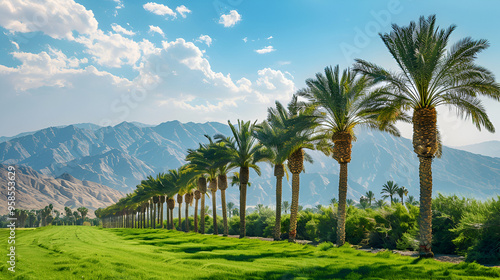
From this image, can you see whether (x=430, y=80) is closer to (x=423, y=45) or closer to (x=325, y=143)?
(x=423, y=45)

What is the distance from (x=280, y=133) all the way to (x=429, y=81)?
476 inches

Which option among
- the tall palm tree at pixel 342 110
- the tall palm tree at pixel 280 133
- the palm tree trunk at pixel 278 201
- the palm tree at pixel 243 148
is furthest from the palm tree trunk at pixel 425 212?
the palm tree at pixel 243 148

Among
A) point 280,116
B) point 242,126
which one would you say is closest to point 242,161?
point 242,126

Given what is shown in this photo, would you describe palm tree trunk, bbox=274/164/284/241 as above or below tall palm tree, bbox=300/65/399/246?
below

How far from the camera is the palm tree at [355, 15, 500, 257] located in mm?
16125

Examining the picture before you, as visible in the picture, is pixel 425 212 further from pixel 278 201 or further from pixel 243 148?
pixel 243 148

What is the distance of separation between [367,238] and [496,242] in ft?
32.8

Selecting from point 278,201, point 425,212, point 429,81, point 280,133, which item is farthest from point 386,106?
point 278,201

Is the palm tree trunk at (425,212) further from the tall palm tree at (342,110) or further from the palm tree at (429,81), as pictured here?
the tall palm tree at (342,110)

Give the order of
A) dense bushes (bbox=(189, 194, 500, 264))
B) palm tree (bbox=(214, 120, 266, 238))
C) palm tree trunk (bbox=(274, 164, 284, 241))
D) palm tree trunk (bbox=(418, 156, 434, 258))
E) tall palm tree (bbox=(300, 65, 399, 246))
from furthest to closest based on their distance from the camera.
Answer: palm tree (bbox=(214, 120, 266, 238)) → palm tree trunk (bbox=(274, 164, 284, 241)) → tall palm tree (bbox=(300, 65, 399, 246)) → palm tree trunk (bbox=(418, 156, 434, 258)) → dense bushes (bbox=(189, 194, 500, 264))

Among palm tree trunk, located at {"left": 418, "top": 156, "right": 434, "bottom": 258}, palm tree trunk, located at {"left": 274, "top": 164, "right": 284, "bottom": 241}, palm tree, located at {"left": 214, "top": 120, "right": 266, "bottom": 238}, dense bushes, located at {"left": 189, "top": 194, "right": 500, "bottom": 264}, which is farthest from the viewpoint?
palm tree, located at {"left": 214, "top": 120, "right": 266, "bottom": 238}

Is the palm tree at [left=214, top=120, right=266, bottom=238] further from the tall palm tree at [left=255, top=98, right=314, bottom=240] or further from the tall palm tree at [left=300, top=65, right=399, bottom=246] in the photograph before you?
the tall palm tree at [left=300, top=65, right=399, bottom=246]

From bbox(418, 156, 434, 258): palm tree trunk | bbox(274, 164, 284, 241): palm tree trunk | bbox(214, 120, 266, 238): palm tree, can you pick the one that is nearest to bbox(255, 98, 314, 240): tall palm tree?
bbox(274, 164, 284, 241): palm tree trunk

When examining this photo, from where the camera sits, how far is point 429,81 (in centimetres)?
1669
